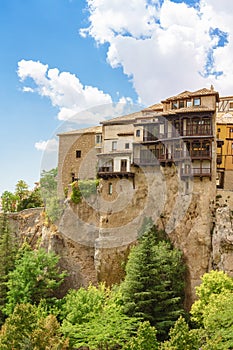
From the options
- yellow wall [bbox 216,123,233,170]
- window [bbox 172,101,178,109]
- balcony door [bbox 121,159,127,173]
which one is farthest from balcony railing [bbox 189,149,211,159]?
balcony door [bbox 121,159,127,173]

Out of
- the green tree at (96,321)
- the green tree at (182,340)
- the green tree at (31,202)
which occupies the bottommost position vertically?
the green tree at (96,321)

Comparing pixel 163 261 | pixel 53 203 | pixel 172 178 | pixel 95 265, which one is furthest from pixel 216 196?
pixel 53 203

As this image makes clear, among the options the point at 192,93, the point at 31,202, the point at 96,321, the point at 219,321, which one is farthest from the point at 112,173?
the point at 31,202

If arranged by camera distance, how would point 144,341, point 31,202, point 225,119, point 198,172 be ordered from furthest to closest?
point 31,202 → point 225,119 → point 198,172 → point 144,341

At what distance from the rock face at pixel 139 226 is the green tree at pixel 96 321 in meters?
6.38

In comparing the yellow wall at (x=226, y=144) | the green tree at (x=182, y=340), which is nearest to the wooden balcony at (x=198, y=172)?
the yellow wall at (x=226, y=144)

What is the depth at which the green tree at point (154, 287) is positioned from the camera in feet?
124

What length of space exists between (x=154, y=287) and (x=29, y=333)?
11.8 meters

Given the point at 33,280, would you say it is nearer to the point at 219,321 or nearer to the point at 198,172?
the point at 198,172

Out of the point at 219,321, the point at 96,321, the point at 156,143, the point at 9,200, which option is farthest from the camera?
the point at 9,200

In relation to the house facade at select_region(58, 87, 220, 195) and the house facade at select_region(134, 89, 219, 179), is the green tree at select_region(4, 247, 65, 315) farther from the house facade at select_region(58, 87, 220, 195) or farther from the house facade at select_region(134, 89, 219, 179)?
the house facade at select_region(134, 89, 219, 179)

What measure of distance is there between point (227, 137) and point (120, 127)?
12561 mm

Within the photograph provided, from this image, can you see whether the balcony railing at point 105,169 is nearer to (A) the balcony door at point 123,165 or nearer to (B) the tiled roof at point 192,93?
(A) the balcony door at point 123,165

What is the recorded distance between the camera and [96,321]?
36.1m
